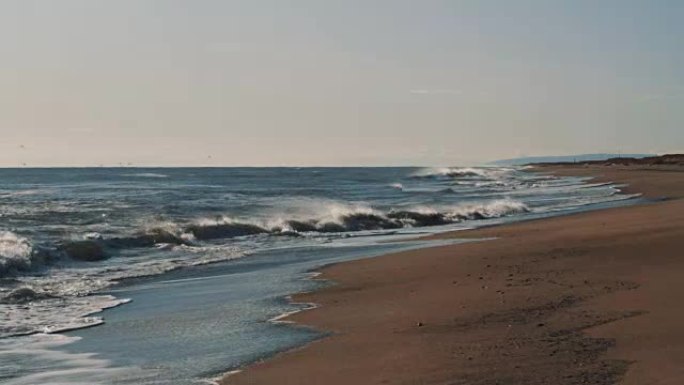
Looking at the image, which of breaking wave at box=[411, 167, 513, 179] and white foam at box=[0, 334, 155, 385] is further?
breaking wave at box=[411, 167, 513, 179]

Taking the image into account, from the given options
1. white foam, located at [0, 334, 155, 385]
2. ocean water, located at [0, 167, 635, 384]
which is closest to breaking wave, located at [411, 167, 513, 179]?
ocean water, located at [0, 167, 635, 384]

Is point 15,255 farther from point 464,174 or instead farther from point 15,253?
point 464,174

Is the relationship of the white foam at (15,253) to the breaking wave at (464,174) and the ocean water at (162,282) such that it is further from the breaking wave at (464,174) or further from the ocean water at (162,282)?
the breaking wave at (464,174)

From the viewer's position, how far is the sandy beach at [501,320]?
21.9ft

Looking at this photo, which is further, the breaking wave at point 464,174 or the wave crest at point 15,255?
the breaking wave at point 464,174

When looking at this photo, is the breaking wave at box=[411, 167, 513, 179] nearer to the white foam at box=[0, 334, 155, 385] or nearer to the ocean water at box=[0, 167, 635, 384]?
the ocean water at box=[0, 167, 635, 384]

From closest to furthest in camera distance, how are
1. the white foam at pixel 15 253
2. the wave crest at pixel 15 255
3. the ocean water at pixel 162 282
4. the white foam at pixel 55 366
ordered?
the white foam at pixel 55 366
the ocean water at pixel 162 282
the wave crest at pixel 15 255
the white foam at pixel 15 253

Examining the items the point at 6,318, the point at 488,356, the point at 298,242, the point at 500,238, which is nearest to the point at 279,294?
the point at 6,318

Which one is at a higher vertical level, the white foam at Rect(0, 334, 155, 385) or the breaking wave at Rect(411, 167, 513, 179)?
the breaking wave at Rect(411, 167, 513, 179)

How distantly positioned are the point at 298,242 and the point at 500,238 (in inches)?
217

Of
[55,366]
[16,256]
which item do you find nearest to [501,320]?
[55,366]

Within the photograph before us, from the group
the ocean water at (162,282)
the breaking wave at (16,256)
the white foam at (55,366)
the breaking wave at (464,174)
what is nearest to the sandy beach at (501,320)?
the ocean water at (162,282)

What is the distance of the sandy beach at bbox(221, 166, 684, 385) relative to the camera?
6.68m

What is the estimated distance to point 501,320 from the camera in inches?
345
